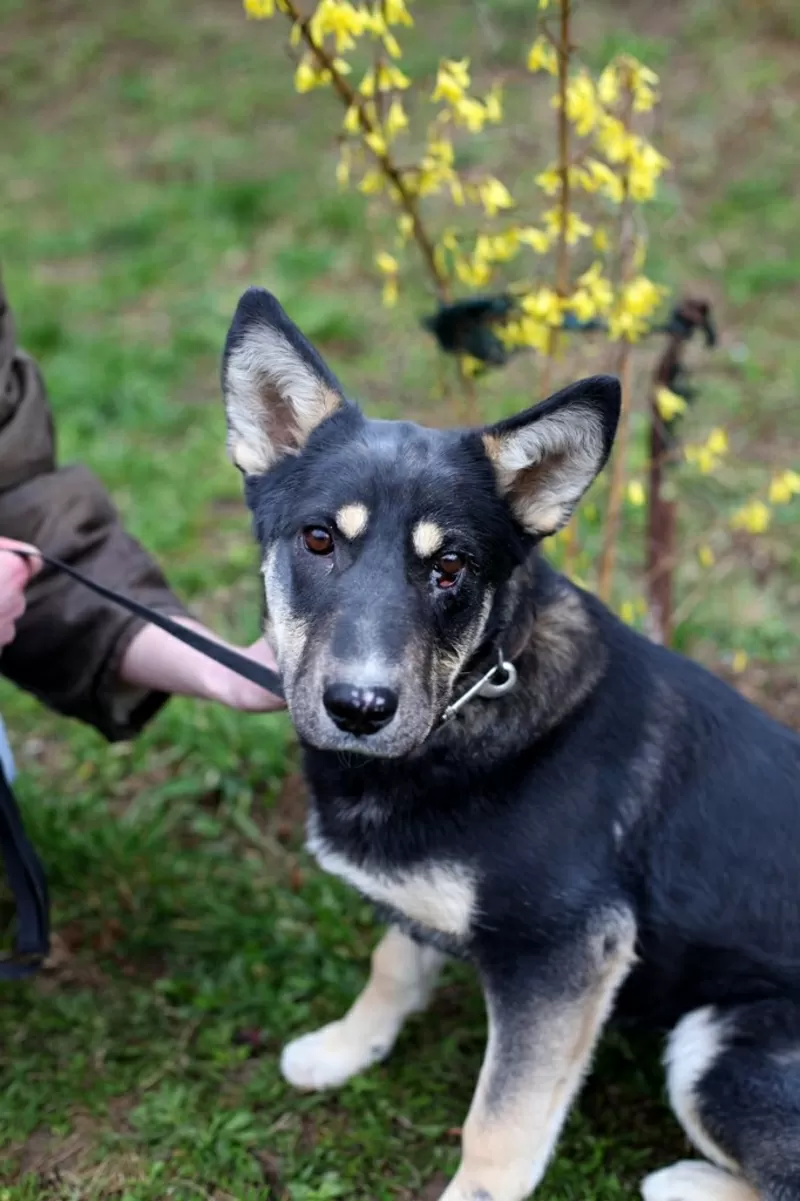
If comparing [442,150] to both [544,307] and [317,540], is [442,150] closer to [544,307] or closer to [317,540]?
[544,307]

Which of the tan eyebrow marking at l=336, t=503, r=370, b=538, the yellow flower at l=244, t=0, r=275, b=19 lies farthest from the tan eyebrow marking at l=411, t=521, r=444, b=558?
the yellow flower at l=244, t=0, r=275, b=19

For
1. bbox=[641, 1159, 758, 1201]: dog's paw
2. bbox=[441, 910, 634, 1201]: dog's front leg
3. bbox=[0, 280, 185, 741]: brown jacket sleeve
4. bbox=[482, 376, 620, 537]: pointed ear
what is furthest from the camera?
bbox=[0, 280, 185, 741]: brown jacket sleeve

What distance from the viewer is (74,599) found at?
11.9 ft

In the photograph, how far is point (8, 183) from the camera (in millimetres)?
9312

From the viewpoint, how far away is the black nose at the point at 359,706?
2.49 metres

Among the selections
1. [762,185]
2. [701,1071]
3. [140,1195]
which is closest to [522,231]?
[701,1071]

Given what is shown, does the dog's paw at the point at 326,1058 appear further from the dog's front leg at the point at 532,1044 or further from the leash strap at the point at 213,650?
the leash strap at the point at 213,650

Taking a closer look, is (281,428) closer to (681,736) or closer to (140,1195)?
(681,736)

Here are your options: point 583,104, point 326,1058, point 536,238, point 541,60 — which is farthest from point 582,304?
point 326,1058

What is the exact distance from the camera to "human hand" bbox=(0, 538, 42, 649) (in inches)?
125

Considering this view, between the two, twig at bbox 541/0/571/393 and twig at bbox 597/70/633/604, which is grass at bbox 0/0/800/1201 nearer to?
twig at bbox 541/0/571/393

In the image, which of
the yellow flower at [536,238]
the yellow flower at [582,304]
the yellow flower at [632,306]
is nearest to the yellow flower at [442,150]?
the yellow flower at [536,238]

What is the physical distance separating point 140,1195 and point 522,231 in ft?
10.0

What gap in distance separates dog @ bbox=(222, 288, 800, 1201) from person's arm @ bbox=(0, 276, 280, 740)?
30.0 inches
